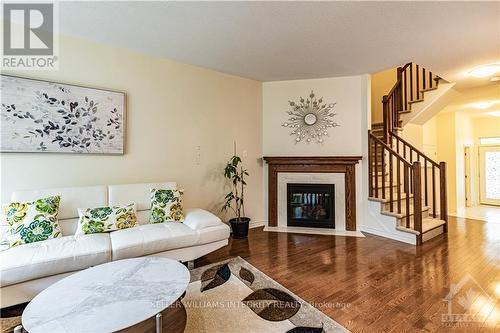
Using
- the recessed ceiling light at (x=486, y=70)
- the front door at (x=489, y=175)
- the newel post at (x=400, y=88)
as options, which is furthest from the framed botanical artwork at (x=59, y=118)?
the front door at (x=489, y=175)

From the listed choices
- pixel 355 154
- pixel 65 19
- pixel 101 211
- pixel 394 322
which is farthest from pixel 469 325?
pixel 65 19

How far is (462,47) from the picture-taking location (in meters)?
3.16

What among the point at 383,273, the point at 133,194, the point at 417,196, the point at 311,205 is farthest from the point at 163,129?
the point at 417,196

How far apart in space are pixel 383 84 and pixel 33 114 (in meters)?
6.53

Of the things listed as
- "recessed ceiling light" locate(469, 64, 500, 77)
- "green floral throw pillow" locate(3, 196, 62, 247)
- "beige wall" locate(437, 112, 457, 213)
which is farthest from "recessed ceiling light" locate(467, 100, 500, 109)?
"green floral throw pillow" locate(3, 196, 62, 247)

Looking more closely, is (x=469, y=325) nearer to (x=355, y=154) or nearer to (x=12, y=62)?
(x=355, y=154)

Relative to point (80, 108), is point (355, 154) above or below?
below

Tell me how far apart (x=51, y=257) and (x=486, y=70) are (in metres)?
6.08

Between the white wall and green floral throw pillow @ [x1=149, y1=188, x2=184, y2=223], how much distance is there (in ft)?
6.39

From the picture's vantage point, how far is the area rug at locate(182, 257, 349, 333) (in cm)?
175

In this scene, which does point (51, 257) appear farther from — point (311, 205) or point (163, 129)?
point (311, 205)

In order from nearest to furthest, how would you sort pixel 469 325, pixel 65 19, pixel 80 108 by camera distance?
pixel 469 325
pixel 65 19
pixel 80 108

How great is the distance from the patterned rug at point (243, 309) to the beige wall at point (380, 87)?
4.78m

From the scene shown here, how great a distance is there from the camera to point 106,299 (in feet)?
4.63
